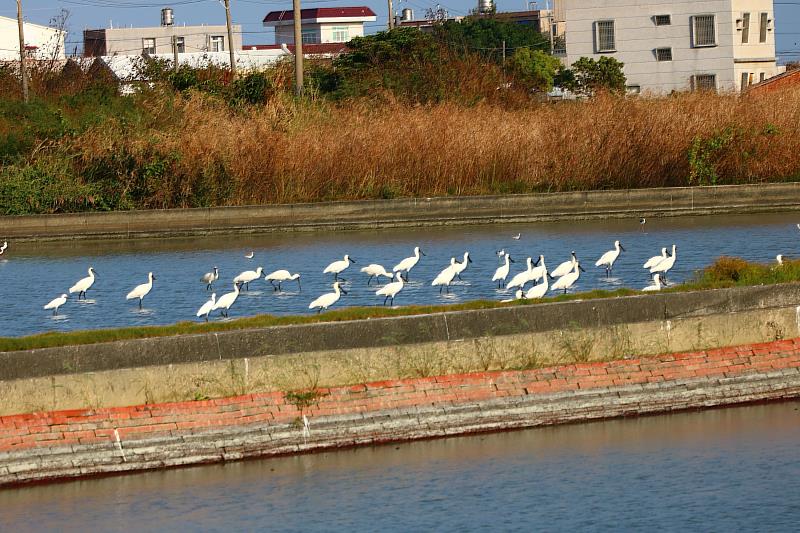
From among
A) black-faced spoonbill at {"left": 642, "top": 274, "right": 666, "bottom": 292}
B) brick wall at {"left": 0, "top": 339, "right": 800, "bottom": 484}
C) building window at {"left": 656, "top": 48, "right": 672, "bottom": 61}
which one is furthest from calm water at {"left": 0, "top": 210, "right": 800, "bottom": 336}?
building window at {"left": 656, "top": 48, "right": 672, "bottom": 61}

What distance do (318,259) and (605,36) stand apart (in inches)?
1447

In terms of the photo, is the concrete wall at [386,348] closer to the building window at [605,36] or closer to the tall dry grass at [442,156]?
the tall dry grass at [442,156]

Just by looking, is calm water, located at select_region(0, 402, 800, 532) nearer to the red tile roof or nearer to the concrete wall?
the concrete wall

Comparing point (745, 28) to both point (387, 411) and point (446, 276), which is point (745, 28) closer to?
point (446, 276)

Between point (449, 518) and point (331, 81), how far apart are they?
39.8 metres

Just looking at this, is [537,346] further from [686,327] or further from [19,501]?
[19,501]

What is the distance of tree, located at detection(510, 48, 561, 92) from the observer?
57.7 m

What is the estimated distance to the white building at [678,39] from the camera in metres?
61.0

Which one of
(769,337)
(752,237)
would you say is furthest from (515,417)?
(752,237)

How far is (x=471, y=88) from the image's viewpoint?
48.2m

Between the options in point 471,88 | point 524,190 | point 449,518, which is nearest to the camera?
point 449,518

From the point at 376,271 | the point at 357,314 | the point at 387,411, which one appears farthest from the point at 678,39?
the point at 387,411

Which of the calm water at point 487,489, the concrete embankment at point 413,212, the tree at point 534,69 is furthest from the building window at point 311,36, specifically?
the calm water at point 487,489

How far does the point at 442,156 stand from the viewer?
1499 inches
